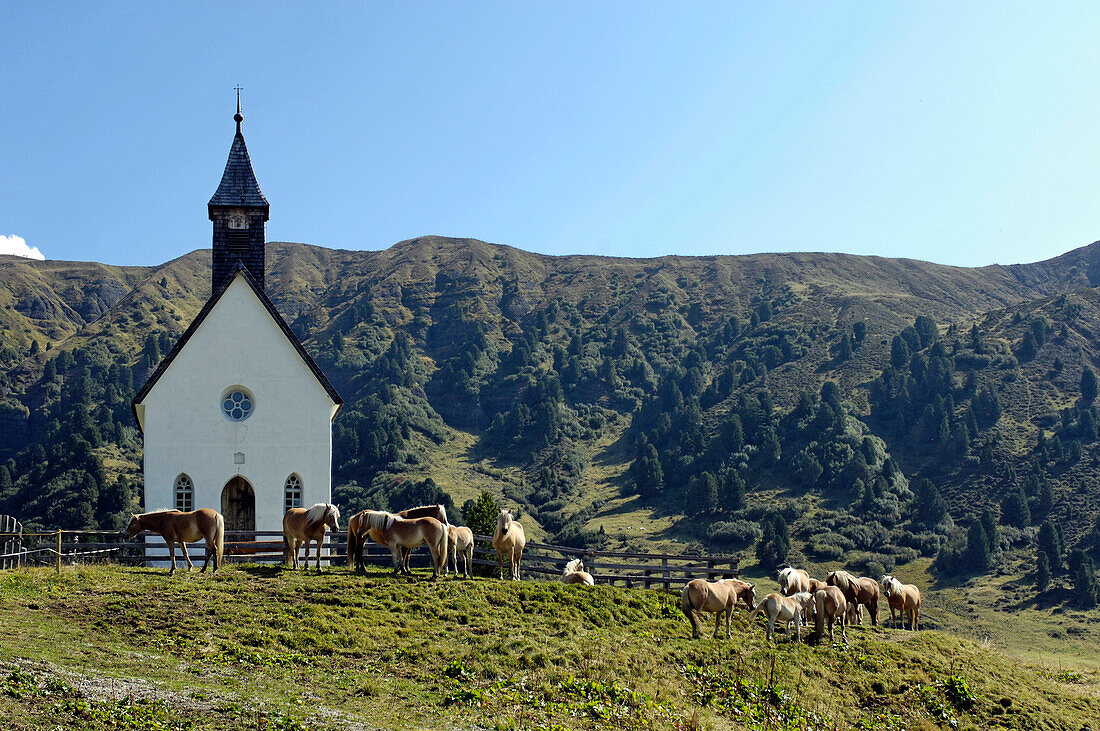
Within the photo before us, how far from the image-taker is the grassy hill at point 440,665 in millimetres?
15156

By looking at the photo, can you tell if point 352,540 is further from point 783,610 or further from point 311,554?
point 783,610

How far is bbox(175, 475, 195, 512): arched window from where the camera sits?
3195cm

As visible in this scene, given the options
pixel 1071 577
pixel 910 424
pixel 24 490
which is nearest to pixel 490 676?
pixel 1071 577

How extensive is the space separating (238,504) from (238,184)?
471 inches

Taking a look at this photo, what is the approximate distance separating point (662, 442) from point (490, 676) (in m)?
110

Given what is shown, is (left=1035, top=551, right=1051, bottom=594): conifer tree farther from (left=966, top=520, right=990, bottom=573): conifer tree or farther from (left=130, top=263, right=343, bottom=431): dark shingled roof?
(left=130, top=263, right=343, bottom=431): dark shingled roof

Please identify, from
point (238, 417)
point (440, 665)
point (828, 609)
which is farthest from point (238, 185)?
point (828, 609)

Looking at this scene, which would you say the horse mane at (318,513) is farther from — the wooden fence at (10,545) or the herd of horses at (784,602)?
the herd of horses at (784,602)

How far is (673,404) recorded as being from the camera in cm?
13925

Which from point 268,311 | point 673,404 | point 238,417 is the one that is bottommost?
point 238,417

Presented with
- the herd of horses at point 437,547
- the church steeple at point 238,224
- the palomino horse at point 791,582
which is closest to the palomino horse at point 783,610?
the herd of horses at point 437,547

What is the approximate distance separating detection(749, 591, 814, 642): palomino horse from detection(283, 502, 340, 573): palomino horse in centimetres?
1088

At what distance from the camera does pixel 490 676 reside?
1844 centimetres

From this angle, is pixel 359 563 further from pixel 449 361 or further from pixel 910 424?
pixel 449 361
